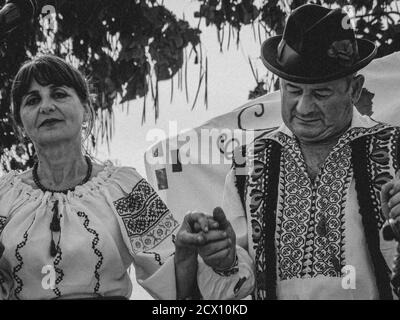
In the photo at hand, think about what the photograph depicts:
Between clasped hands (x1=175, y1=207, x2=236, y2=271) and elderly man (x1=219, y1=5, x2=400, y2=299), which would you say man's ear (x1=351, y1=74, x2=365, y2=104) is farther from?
clasped hands (x1=175, y1=207, x2=236, y2=271)

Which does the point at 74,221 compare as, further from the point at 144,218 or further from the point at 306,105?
the point at 306,105

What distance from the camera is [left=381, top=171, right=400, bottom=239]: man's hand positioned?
2395 millimetres

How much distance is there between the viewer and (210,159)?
14.2 feet

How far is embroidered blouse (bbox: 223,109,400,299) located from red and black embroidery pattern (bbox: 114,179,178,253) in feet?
0.70

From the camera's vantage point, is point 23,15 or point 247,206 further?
point 247,206

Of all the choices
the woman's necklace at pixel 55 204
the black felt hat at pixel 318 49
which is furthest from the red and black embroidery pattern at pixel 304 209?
the woman's necklace at pixel 55 204

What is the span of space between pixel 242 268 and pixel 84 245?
0.47 metres

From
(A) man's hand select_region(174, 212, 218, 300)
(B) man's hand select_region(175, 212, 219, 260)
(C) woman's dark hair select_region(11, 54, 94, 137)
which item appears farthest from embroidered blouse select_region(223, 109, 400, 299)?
(C) woman's dark hair select_region(11, 54, 94, 137)

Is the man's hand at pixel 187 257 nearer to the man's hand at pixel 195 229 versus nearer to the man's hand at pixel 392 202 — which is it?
the man's hand at pixel 195 229

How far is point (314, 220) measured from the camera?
2846 millimetres

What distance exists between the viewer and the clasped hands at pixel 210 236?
2557 millimetres
